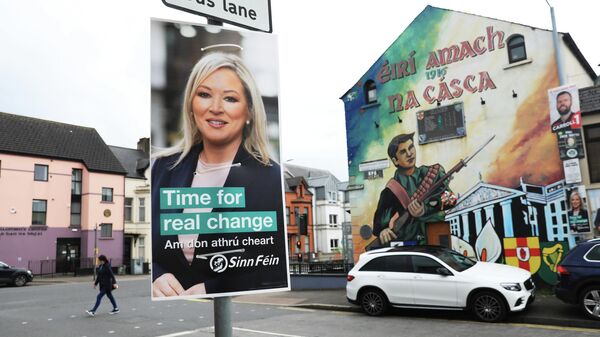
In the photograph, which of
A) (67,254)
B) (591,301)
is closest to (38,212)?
(67,254)

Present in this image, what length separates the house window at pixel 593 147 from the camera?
A: 45.1ft

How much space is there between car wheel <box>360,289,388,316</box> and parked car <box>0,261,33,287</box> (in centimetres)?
2305

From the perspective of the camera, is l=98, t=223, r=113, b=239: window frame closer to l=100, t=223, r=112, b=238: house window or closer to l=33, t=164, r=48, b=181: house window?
l=100, t=223, r=112, b=238: house window

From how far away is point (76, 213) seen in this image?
37500 millimetres

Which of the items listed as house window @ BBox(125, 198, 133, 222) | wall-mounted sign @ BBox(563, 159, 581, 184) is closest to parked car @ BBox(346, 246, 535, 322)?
wall-mounted sign @ BBox(563, 159, 581, 184)

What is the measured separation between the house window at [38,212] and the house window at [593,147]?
3475cm

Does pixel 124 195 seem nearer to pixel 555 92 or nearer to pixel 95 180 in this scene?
pixel 95 180

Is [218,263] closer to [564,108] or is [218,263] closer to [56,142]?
[564,108]

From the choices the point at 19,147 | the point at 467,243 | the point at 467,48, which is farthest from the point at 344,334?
the point at 19,147

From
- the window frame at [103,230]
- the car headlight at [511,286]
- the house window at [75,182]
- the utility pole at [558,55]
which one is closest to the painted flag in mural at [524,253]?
the car headlight at [511,286]

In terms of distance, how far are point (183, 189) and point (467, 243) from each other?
14.2 m

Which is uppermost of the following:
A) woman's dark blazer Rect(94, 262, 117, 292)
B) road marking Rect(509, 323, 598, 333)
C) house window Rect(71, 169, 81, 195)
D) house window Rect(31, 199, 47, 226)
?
house window Rect(71, 169, 81, 195)

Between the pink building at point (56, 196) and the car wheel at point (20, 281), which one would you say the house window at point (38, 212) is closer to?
the pink building at point (56, 196)

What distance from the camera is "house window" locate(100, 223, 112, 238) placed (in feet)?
125
